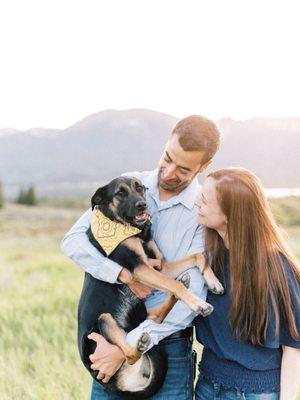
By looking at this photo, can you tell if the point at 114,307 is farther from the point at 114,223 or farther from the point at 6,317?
the point at 6,317

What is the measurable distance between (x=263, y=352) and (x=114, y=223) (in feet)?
4.20

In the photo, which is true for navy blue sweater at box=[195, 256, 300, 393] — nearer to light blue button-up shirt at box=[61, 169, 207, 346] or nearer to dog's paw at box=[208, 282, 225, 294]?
dog's paw at box=[208, 282, 225, 294]

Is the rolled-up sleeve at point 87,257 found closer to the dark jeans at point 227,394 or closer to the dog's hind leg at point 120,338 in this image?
the dog's hind leg at point 120,338

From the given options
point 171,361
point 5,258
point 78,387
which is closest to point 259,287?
point 171,361

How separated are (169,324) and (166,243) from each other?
→ 651 mm

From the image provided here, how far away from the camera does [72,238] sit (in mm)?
4156

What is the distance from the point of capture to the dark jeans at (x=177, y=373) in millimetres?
4082

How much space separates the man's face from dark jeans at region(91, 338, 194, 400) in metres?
1.01

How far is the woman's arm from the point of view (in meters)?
3.78

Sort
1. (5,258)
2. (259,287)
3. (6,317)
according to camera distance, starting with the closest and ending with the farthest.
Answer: (259,287), (6,317), (5,258)

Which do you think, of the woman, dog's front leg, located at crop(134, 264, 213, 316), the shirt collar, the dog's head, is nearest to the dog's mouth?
the dog's head

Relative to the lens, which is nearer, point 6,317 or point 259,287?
point 259,287

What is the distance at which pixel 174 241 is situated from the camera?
4195 millimetres

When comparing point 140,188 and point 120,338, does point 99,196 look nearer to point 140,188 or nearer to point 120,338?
point 140,188
